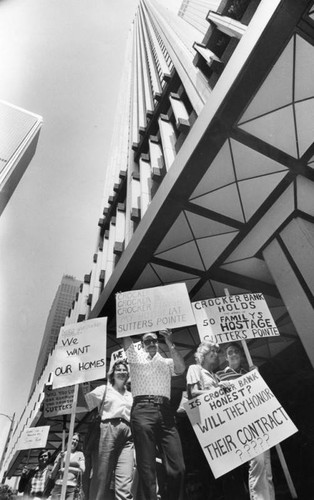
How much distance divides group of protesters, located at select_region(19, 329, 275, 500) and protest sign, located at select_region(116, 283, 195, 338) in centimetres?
31

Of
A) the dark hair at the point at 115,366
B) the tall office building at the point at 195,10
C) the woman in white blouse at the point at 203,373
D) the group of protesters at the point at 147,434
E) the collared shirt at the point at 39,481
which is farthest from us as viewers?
the tall office building at the point at 195,10

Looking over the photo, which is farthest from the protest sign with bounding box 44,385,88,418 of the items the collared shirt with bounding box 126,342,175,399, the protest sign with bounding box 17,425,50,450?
the collared shirt with bounding box 126,342,175,399

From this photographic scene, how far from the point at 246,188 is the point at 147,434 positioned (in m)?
4.98

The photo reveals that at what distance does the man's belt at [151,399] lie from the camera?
4135 mm

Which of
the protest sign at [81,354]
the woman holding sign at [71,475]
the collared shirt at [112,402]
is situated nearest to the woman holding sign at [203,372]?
the collared shirt at [112,402]

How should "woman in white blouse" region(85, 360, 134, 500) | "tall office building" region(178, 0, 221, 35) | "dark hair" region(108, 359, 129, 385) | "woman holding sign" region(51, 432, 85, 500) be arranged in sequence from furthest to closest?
"tall office building" region(178, 0, 221, 35) → "woman holding sign" region(51, 432, 85, 500) → "dark hair" region(108, 359, 129, 385) → "woman in white blouse" region(85, 360, 134, 500)

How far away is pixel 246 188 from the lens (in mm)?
6809

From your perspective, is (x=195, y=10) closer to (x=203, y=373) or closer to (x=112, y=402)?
(x=203, y=373)

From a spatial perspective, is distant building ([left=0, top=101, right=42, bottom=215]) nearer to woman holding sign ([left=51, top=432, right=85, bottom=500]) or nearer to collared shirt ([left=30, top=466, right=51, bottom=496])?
woman holding sign ([left=51, top=432, right=85, bottom=500])

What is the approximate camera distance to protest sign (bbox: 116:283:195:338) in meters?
5.30

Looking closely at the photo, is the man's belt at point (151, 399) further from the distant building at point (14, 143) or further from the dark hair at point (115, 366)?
the distant building at point (14, 143)

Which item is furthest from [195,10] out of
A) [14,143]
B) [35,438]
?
[35,438]

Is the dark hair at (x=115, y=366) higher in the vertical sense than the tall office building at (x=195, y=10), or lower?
lower

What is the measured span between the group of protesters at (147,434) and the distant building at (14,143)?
3.11 meters
